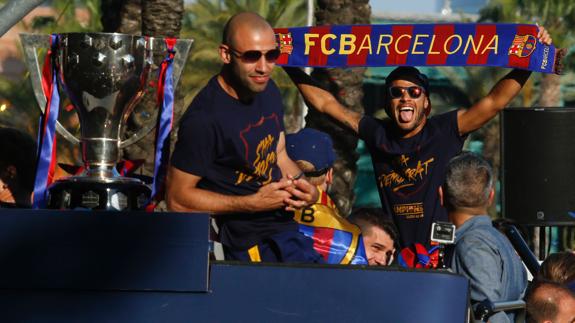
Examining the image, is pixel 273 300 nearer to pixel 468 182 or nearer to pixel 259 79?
pixel 259 79

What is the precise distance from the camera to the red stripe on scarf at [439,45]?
20.9 feet

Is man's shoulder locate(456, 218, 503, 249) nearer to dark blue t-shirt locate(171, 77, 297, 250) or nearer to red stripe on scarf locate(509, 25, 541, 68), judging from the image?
dark blue t-shirt locate(171, 77, 297, 250)

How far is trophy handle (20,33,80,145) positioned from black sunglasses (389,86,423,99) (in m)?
2.28

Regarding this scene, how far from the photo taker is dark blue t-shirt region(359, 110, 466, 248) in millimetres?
5898

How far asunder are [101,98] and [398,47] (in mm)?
2637

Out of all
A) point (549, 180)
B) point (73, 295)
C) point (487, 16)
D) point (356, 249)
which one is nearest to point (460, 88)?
point (487, 16)

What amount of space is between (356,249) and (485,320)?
1.06 metres

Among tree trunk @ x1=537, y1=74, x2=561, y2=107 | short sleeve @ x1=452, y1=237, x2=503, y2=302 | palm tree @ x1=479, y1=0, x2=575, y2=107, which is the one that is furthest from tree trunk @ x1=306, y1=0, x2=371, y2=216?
tree trunk @ x1=537, y1=74, x2=561, y2=107

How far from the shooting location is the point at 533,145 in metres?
9.84

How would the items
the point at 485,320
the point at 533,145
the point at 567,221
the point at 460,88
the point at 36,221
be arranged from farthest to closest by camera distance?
the point at 460,88 → the point at 533,145 → the point at 567,221 → the point at 485,320 → the point at 36,221

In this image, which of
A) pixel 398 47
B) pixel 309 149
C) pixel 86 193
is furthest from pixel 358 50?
pixel 86 193

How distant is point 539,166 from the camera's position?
9.78m

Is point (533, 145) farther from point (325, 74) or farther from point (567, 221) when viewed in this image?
point (325, 74)

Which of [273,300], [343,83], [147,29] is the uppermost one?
[147,29]
